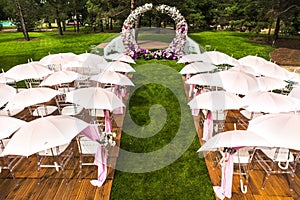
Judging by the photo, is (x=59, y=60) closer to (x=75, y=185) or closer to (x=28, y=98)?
(x=28, y=98)

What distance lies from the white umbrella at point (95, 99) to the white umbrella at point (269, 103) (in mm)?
3842

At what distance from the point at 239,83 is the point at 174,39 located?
9633mm

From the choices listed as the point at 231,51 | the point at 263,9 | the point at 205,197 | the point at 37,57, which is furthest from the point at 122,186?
the point at 263,9

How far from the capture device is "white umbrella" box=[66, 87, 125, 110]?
662cm

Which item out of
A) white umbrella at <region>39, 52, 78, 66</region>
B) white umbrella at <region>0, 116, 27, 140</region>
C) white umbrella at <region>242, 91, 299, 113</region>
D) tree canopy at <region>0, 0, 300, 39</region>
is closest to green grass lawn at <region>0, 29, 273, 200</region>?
white umbrella at <region>242, 91, 299, 113</region>

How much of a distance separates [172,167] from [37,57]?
57.7ft

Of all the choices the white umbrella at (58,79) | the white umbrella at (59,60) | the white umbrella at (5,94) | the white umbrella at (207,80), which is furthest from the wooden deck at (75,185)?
the white umbrella at (59,60)

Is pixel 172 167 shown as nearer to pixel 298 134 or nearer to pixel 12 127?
pixel 298 134

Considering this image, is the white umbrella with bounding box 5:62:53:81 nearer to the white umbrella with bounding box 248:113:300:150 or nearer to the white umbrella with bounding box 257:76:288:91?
the white umbrella with bounding box 248:113:300:150

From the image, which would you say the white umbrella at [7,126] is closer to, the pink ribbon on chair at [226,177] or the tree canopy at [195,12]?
the pink ribbon on chair at [226,177]

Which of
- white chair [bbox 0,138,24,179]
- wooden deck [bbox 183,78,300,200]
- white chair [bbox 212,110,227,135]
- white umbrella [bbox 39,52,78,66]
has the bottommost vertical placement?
wooden deck [bbox 183,78,300,200]

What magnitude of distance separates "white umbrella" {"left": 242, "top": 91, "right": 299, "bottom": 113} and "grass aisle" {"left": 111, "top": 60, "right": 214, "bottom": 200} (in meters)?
2.05

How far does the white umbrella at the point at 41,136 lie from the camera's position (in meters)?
4.62

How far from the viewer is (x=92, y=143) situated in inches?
242
